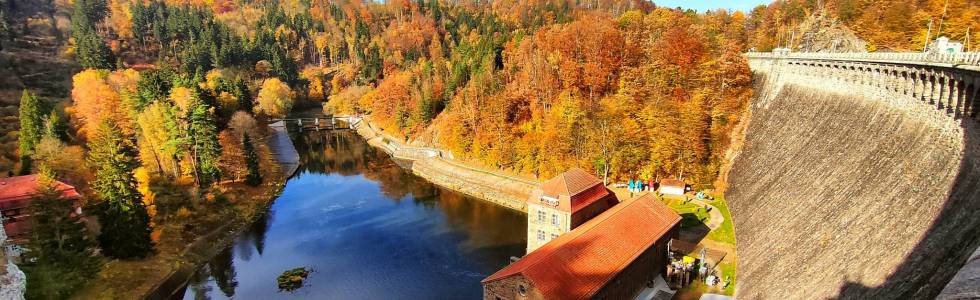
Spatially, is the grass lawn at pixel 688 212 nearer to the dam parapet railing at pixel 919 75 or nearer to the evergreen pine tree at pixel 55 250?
the dam parapet railing at pixel 919 75

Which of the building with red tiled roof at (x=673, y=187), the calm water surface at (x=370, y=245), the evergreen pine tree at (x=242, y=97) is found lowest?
the calm water surface at (x=370, y=245)

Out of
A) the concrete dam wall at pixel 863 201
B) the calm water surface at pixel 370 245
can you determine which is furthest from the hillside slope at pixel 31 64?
the concrete dam wall at pixel 863 201

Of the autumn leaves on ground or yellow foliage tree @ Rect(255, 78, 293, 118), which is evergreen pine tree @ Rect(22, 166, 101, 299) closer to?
the autumn leaves on ground

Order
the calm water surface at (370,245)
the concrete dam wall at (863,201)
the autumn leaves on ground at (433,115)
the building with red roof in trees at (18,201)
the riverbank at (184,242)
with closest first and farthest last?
the concrete dam wall at (863,201) → the riverbank at (184,242) → the building with red roof in trees at (18,201) → the calm water surface at (370,245) → the autumn leaves on ground at (433,115)

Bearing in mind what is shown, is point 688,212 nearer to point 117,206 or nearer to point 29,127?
point 117,206

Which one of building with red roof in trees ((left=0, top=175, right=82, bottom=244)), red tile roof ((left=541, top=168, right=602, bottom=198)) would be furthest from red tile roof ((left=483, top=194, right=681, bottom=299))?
building with red roof in trees ((left=0, top=175, right=82, bottom=244))

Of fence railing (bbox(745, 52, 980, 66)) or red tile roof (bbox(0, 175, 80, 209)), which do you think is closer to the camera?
fence railing (bbox(745, 52, 980, 66))

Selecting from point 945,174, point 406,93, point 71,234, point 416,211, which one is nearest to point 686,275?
point 945,174
